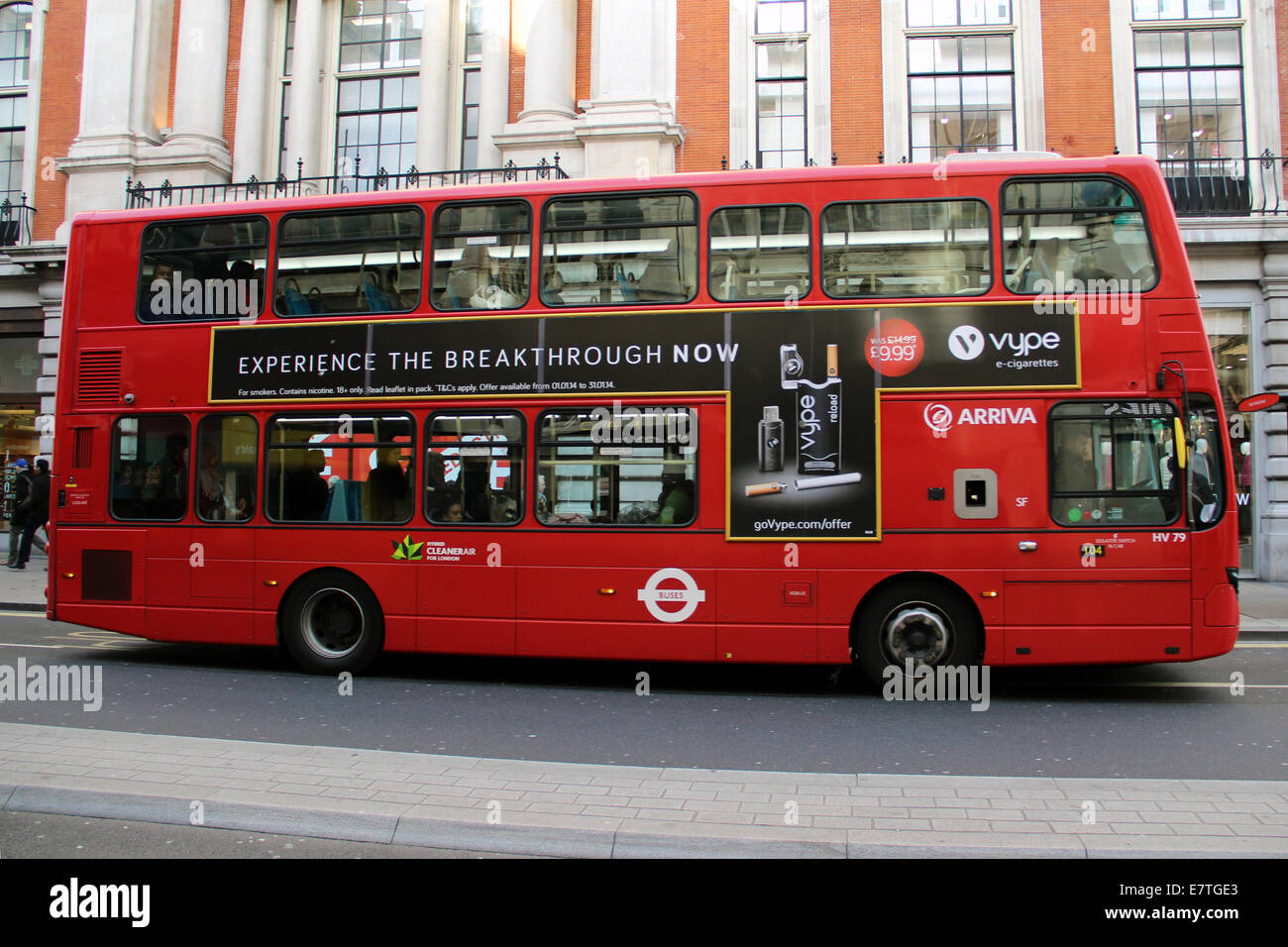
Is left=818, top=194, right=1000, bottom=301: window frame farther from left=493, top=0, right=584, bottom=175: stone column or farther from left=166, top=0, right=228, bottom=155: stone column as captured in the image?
left=166, top=0, right=228, bottom=155: stone column

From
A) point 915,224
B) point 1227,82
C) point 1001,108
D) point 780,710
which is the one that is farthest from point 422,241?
point 1227,82

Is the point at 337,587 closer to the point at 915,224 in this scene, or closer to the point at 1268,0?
the point at 915,224

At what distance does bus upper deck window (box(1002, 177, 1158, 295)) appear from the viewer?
24.8 feet

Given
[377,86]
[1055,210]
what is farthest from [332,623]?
[377,86]

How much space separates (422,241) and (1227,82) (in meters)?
15.8

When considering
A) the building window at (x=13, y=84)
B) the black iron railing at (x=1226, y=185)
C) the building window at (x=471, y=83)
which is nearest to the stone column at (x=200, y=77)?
the building window at (x=13, y=84)

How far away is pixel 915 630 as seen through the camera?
7699mm

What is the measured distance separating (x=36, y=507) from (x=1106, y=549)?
17166 millimetres

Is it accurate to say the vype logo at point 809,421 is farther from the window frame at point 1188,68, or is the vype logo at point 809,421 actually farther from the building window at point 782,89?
the window frame at point 1188,68

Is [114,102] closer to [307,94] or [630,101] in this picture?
[307,94]

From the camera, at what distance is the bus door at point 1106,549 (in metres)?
7.36

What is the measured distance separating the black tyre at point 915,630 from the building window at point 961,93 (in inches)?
485

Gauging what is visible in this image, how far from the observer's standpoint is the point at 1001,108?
17609 mm

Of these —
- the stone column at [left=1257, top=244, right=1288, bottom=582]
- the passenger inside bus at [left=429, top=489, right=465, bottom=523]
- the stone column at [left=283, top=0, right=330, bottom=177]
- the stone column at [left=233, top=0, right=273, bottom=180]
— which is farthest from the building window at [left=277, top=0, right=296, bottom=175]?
the stone column at [left=1257, top=244, right=1288, bottom=582]
